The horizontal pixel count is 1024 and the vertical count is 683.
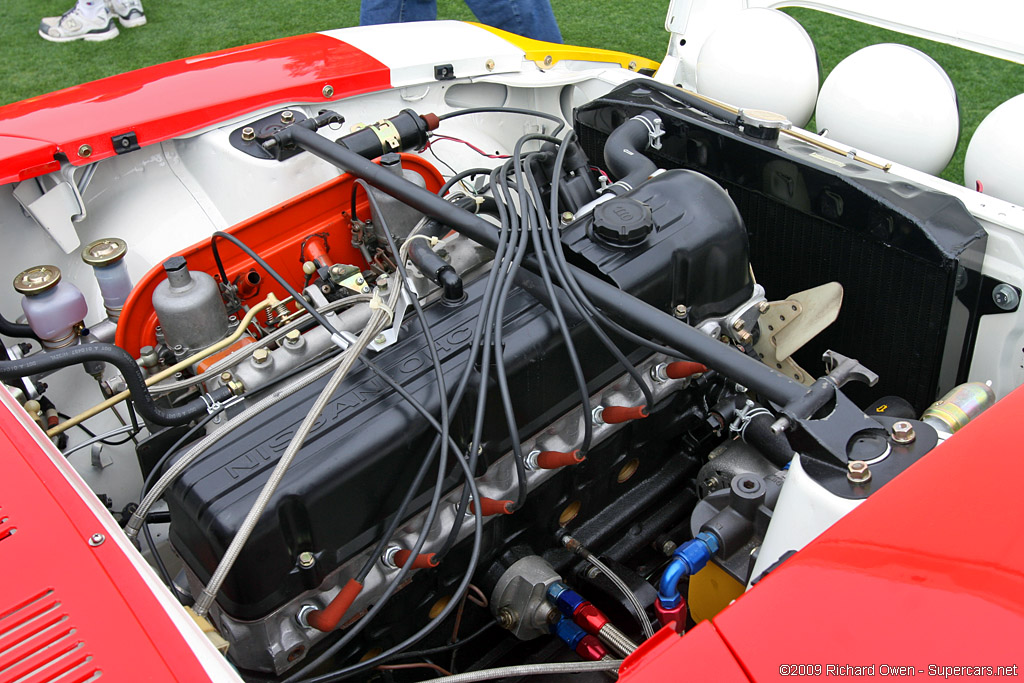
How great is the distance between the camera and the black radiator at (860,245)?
4.83 feet

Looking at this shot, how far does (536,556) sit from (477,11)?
9.51ft

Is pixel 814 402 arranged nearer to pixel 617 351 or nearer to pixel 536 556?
pixel 617 351

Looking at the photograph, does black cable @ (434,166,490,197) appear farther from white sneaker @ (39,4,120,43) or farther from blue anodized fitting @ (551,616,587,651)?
white sneaker @ (39,4,120,43)

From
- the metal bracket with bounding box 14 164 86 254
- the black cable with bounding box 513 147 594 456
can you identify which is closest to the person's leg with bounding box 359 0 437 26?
the metal bracket with bounding box 14 164 86 254

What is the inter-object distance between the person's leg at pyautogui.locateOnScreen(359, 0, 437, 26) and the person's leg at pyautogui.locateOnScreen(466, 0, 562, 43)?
9.1 inches

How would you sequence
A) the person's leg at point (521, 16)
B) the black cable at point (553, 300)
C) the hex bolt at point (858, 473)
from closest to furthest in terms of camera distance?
the hex bolt at point (858, 473) < the black cable at point (553, 300) < the person's leg at point (521, 16)

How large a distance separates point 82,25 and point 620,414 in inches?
189

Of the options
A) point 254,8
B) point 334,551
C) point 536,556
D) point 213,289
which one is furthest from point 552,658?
point 254,8

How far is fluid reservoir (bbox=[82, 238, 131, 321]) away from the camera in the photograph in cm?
154

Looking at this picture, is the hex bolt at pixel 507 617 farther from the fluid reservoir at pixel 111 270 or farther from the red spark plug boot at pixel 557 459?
the fluid reservoir at pixel 111 270

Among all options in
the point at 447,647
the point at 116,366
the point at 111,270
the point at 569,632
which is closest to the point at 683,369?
the point at 569,632

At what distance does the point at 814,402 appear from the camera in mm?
1088

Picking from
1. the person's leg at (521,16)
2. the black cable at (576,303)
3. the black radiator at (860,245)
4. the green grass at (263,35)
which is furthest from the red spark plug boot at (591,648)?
the green grass at (263,35)

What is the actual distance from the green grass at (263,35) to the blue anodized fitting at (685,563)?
3.71m
